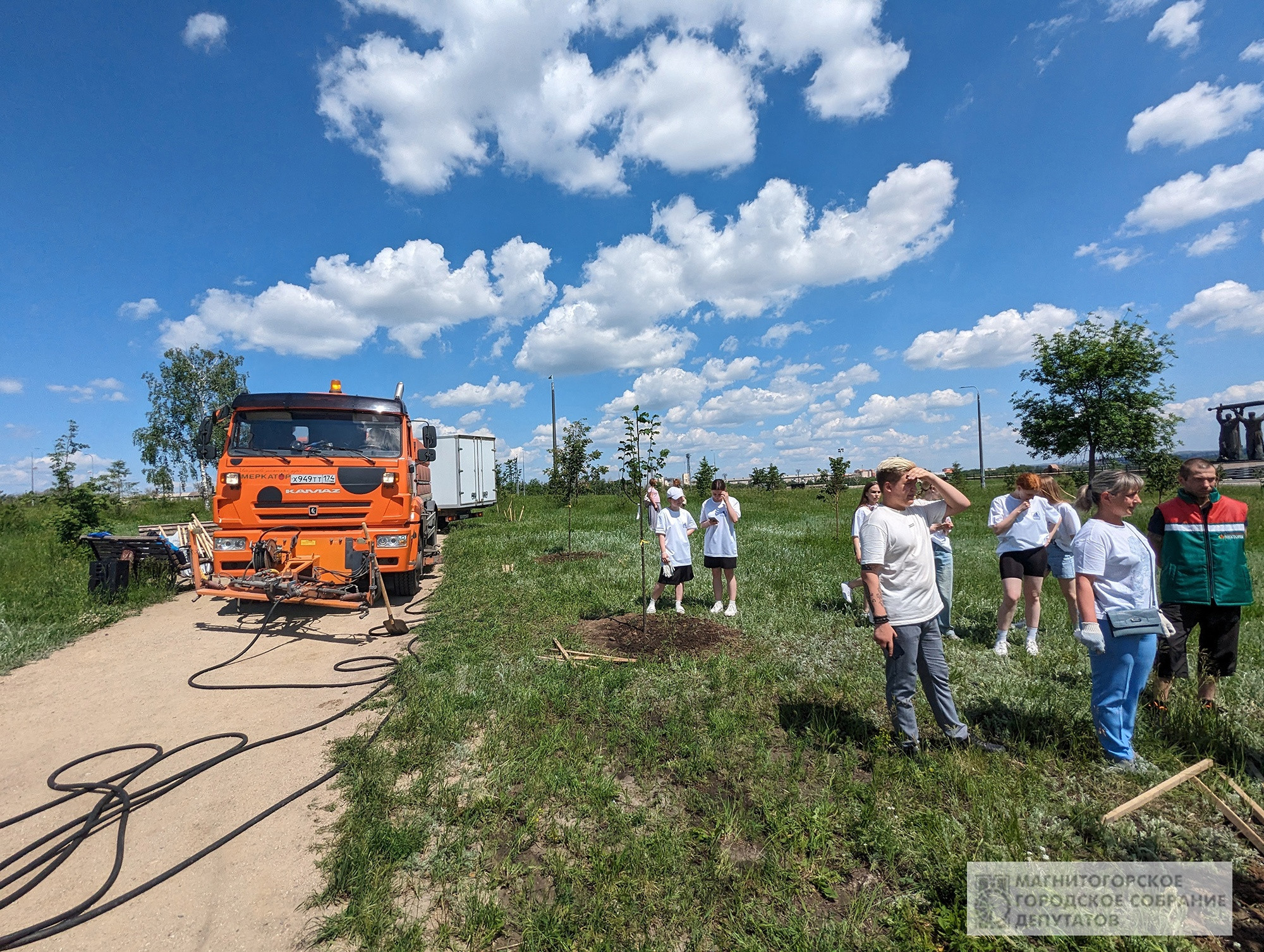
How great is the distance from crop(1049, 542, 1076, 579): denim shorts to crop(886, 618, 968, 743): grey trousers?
3055 millimetres

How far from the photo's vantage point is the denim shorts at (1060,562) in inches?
221

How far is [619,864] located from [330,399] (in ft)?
25.7

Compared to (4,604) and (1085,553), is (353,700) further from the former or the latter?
(4,604)

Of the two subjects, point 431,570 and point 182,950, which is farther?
point 431,570

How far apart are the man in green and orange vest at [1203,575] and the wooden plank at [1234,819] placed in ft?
3.92

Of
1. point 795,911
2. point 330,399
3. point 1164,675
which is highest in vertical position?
point 330,399

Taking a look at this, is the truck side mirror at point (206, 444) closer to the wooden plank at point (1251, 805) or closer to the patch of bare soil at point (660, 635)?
the patch of bare soil at point (660, 635)

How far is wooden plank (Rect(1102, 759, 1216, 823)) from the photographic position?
2828 mm

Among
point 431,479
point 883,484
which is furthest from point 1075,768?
point 431,479

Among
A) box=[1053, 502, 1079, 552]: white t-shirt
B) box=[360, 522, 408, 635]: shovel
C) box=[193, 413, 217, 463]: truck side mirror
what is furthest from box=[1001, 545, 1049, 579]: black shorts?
box=[193, 413, 217, 463]: truck side mirror

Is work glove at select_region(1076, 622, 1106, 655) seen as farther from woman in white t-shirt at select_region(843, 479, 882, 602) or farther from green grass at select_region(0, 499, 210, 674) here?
green grass at select_region(0, 499, 210, 674)

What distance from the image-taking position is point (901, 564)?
354 cm

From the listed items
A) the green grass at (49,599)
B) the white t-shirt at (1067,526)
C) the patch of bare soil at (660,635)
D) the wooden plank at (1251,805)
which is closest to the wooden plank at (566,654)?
the patch of bare soil at (660,635)

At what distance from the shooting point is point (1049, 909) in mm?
2402
